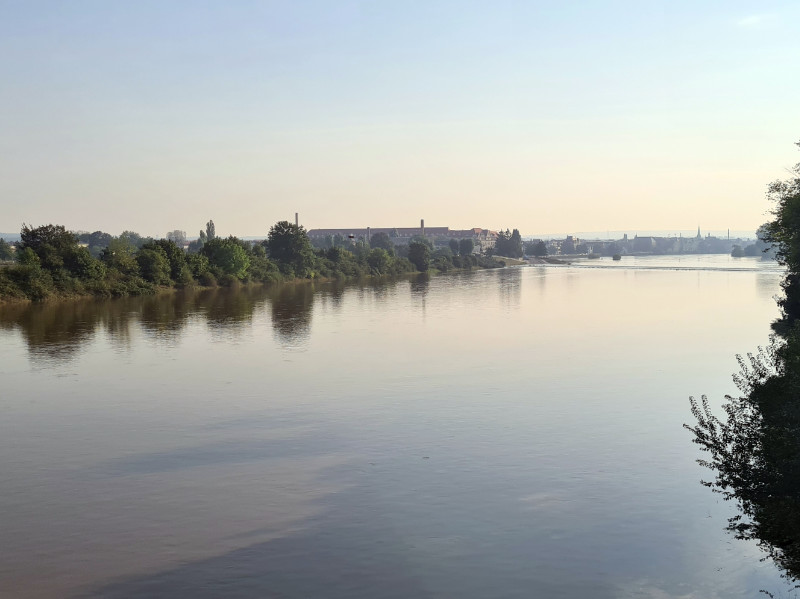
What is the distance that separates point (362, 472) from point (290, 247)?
308 feet

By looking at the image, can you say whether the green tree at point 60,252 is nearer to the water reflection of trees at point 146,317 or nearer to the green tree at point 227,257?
the water reflection of trees at point 146,317

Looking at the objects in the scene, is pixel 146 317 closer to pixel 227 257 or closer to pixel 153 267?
pixel 153 267

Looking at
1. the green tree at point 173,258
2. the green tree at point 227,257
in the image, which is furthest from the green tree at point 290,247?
the green tree at point 173,258

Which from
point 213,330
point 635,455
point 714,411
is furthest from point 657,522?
point 213,330

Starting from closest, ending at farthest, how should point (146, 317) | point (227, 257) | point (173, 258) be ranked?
point (146, 317)
point (173, 258)
point (227, 257)

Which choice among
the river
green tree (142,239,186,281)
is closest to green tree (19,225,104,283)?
green tree (142,239,186,281)

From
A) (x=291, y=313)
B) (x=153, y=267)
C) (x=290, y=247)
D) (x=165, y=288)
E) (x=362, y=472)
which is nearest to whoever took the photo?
(x=362, y=472)

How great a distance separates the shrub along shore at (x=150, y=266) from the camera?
209ft

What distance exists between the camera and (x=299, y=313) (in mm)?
56844

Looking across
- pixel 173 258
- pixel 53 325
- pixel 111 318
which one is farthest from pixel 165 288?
pixel 53 325

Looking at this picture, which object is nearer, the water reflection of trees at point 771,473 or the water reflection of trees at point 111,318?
the water reflection of trees at point 771,473

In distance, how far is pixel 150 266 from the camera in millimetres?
76500

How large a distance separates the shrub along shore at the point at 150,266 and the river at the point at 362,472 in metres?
27.4

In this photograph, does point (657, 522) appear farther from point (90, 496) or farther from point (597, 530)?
point (90, 496)
